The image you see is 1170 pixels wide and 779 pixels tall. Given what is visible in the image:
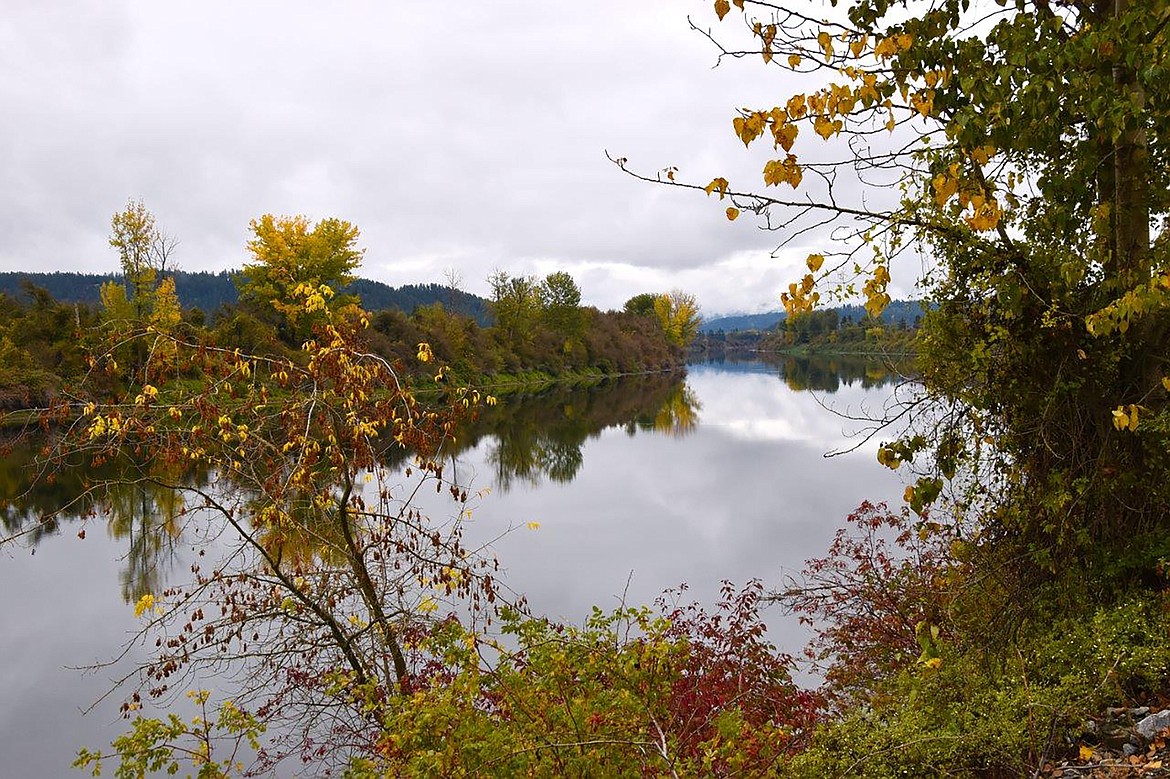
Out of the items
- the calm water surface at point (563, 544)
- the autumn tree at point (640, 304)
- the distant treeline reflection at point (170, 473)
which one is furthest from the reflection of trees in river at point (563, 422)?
the autumn tree at point (640, 304)

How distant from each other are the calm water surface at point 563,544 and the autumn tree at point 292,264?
14305 millimetres

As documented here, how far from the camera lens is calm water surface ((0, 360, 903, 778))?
909 cm

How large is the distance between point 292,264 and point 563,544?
27487 mm

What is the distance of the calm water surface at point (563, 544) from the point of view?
9.09m

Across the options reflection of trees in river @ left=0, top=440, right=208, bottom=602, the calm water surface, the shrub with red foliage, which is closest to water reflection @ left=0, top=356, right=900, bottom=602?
reflection of trees in river @ left=0, top=440, right=208, bottom=602

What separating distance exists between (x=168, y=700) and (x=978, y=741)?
9268 mm

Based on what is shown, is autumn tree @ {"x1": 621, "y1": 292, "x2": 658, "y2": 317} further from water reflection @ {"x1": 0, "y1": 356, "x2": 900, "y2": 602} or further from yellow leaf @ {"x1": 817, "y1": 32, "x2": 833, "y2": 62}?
yellow leaf @ {"x1": 817, "y1": 32, "x2": 833, "y2": 62}

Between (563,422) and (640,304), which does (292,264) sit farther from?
(640,304)

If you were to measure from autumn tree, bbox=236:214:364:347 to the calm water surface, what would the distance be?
1430cm

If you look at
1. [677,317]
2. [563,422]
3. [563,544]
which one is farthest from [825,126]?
[677,317]

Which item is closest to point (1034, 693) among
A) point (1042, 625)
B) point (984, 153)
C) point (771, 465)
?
point (1042, 625)

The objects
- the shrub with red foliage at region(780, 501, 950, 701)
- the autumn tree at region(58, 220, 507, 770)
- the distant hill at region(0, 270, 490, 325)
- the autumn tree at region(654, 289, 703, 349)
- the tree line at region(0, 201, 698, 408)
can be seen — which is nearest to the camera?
the autumn tree at region(58, 220, 507, 770)

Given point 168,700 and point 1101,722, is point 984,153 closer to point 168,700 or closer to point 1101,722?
point 1101,722

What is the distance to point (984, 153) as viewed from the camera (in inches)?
126
